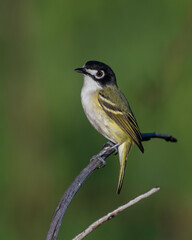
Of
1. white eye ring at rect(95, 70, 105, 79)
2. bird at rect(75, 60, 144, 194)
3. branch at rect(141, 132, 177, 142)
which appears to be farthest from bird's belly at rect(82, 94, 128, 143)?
branch at rect(141, 132, 177, 142)

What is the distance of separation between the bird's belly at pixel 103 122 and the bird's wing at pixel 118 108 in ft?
0.09

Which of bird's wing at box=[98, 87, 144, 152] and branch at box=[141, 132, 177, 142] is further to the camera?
bird's wing at box=[98, 87, 144, 152]

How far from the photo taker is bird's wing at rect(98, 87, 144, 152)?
8.48ft

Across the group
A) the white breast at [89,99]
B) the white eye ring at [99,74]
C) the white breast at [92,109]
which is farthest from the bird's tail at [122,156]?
the white eye ring at [99,74]

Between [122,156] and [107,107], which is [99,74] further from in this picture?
[122,156]

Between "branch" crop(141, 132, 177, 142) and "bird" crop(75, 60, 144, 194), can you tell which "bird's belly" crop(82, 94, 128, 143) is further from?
"branch" crop(141, 132, 177, 142)

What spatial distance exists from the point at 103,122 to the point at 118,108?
14cm

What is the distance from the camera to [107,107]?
8.83 feet

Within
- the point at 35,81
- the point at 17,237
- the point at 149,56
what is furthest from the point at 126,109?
the point at 17,237

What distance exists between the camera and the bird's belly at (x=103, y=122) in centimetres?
255

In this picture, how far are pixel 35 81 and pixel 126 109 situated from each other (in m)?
0.52

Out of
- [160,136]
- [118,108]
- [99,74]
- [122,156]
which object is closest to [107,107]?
[118,108]

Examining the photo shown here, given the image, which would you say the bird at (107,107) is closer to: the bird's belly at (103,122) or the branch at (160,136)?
the bird's belly at (103,122)

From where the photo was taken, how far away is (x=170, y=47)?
8.32ft
